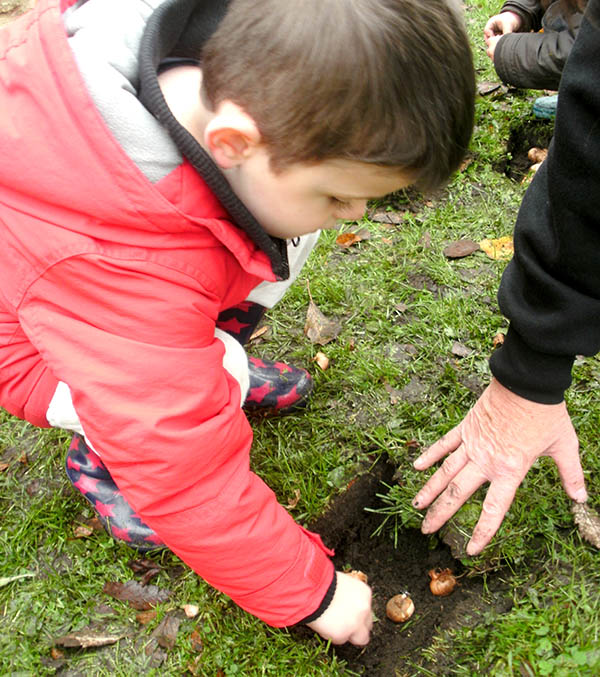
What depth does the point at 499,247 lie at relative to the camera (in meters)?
2.77

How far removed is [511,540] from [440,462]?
0.33 m

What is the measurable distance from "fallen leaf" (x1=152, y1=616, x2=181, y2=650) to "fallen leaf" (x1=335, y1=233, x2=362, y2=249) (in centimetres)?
180

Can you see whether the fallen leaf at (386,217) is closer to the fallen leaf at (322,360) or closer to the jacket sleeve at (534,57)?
the fallen leaf at (322,360)

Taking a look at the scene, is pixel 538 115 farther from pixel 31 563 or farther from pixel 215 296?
pixel 31 563

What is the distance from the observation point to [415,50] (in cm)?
113

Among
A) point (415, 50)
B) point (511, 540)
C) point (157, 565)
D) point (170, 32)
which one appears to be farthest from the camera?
point (157, 565)

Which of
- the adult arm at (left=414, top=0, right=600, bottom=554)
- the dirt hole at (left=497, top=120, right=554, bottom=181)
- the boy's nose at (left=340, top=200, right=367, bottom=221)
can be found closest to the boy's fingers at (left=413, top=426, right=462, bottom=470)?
the adult arm at (left=414, top=0, right=600, bottom=554)

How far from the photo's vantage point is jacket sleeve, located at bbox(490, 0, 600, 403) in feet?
3.65

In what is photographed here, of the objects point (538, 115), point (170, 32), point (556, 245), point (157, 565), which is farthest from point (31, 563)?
point (538, 115)

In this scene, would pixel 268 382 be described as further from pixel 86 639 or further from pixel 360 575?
pixel 86 639

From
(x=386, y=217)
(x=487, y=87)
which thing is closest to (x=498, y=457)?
(x=386, y=217)

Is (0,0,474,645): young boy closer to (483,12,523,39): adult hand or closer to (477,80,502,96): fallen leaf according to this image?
(477,80,502,96): fallen leaf

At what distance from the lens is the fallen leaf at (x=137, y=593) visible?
190 cm

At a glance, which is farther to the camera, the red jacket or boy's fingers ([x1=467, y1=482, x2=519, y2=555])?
boy's fingers ([x1=467, y1=482, x2=519, y2=555])
